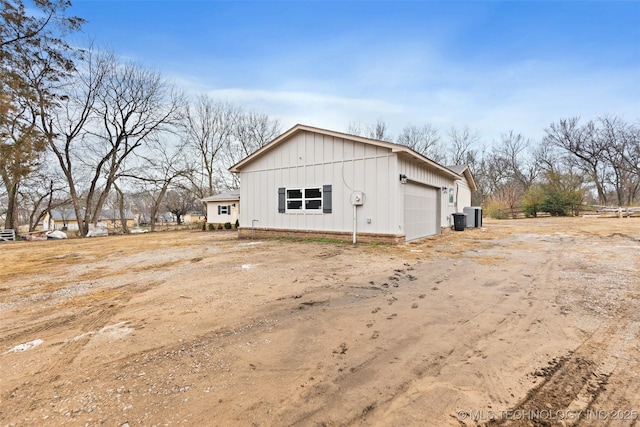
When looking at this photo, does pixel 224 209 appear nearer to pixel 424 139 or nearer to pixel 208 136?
pixel 208 136

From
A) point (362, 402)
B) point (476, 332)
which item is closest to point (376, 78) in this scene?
point (476, 332)

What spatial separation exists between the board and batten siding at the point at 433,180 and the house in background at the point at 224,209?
44.4 ft

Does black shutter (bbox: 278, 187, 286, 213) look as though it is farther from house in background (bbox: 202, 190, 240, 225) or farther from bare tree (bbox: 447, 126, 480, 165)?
bare tree (bbox: 447, 126, 480, 165)

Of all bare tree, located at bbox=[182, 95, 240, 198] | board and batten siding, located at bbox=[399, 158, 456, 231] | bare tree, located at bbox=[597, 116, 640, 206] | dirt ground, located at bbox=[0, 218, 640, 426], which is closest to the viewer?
dirt ground, located at bbox=[0, 218, 640, 426]

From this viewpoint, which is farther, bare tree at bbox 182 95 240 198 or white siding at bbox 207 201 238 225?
bare tree at bbox 182 95 240 198

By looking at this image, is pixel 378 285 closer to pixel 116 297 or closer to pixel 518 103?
pixel 116 297

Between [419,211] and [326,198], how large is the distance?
3660 millimetres

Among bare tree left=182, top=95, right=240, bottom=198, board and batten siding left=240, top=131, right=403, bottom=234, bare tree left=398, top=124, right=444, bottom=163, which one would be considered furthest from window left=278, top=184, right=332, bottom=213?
bare tree left=398, top=124, right=444, bottom=163

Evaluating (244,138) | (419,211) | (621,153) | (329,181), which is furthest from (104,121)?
(621,153)

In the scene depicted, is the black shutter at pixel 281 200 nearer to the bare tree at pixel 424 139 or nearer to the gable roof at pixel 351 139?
the gable roof at pixel 351 139

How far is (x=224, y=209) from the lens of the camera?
21078 millimetres

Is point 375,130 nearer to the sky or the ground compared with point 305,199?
nearer to the sky

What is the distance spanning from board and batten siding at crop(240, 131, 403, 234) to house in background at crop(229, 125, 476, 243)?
3 cm

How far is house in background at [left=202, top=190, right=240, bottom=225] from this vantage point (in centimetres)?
2051
